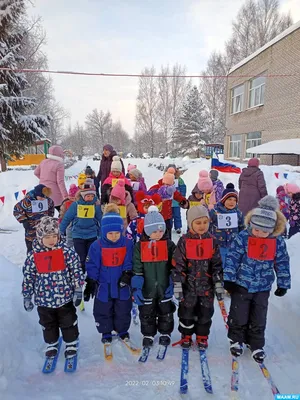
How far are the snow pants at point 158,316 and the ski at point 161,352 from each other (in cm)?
14

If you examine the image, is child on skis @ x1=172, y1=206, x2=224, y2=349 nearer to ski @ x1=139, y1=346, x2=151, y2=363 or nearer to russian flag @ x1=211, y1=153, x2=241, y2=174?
ski @ x1=139, y1=346, x2=151, y2=363

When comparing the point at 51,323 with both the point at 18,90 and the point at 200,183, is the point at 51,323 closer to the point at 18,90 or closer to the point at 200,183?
the point at 200,183

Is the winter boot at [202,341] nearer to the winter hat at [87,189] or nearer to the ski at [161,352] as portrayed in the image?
the ski at [161,352]

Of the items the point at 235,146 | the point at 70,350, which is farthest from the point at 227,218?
the point at 235,146

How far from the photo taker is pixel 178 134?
37.0 m

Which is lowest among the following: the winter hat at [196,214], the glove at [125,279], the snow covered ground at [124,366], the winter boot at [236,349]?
the snow covered ground at [124,366]

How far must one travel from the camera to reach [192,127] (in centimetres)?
3641

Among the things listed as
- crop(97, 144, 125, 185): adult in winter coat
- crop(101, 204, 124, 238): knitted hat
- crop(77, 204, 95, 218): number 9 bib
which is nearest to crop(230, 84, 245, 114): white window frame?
crop(97, 144, 125, 185): adult in winter coat

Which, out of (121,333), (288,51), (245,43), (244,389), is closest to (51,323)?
(121,333)

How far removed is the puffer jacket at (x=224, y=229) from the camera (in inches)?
158

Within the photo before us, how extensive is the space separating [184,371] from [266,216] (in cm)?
176

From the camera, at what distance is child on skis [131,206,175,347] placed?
9.85ft

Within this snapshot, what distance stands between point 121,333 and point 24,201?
8.15 feet

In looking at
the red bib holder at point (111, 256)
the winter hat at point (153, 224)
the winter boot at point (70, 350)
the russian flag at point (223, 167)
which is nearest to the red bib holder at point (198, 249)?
the winter hat at point (153, 224)
